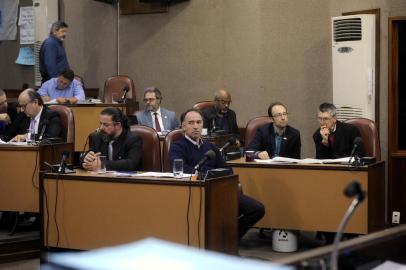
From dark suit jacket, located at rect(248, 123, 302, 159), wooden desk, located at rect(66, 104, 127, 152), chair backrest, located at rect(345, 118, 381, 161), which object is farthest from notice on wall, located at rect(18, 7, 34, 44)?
chair backrest, located at rect(345, 118, 381, 161)

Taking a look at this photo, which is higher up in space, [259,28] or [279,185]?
[259,28]

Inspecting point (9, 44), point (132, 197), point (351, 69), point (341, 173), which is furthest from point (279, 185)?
point (9, 44)

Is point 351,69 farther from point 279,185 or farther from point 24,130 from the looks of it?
point 24,130

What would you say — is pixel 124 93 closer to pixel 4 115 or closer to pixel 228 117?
pixel 228 117

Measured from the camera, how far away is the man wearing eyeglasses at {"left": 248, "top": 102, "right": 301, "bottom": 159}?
6840 mm

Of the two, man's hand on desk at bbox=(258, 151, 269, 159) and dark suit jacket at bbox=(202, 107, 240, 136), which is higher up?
dark suit jacket at bbox=(202, 107, 240, 136)

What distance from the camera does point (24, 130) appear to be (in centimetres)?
723

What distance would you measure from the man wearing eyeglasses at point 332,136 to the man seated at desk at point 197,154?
1.05 meters

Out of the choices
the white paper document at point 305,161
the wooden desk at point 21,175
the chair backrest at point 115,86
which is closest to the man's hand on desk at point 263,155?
the white paper document at point 305,161

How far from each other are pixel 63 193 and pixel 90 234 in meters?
0.39

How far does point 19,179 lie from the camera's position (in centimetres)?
638

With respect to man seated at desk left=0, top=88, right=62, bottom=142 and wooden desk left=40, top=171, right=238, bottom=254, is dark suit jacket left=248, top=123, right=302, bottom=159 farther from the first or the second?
man seated at desk left=0, top=88, right=62, bottom=142

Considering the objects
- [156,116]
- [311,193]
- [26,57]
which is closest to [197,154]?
[311,193]

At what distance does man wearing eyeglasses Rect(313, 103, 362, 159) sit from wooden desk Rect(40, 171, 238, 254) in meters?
1.73
